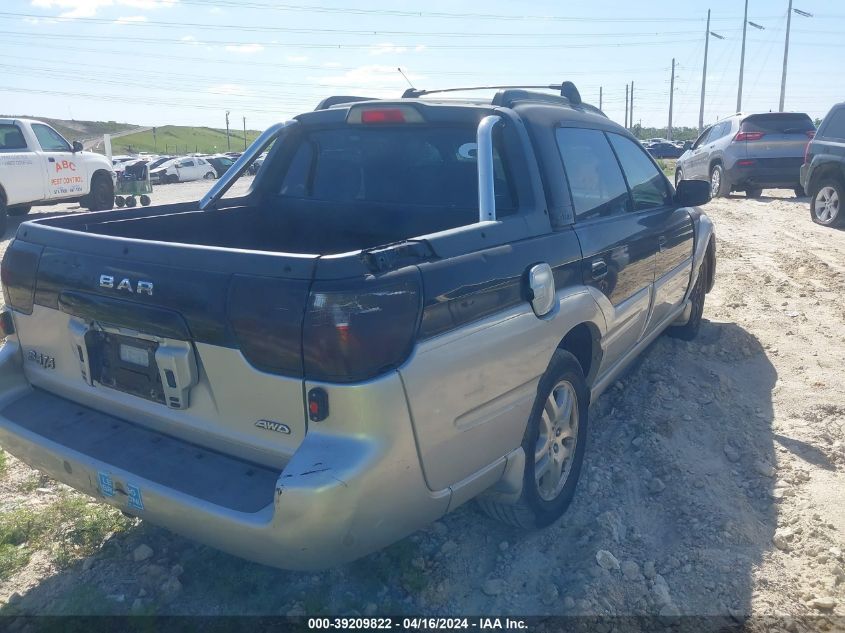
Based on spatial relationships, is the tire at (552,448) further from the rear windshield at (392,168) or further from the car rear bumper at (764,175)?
the car rear bumper at (764,175)

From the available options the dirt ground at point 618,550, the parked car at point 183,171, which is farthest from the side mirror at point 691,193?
the parked car at point 183,171

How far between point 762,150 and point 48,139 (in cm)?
1449

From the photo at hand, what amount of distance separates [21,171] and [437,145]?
1292cm

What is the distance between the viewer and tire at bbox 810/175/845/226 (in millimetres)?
11731

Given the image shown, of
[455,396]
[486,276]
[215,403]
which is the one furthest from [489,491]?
[215,403]

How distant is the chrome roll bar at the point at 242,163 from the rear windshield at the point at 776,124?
45.6 feet

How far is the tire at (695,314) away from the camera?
6074mm

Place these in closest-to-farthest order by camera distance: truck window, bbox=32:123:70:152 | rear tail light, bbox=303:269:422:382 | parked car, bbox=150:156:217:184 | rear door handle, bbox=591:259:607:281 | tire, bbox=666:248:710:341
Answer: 1. rear tail light, bbox=303:269:422:382
2. rear door handle, bbox=591:259:607:281
3. tire, bbox=666:248:710:341
4. truck window, bbox=32:123:70:152
5. parked car, bbox=150:156:217:184

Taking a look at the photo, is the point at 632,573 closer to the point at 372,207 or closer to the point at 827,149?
the point at 372,207

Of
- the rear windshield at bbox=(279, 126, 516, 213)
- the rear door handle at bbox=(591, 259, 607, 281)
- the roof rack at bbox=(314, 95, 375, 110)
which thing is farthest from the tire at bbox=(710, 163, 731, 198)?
the rear windshield at bbox=(279, 126, 516, 213)

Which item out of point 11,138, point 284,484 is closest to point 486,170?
point 284,484

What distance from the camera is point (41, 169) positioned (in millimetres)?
14672

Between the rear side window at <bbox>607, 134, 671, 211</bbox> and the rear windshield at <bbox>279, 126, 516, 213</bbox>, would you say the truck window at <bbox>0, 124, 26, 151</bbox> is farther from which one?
the rear side window at <bbox>607, 134, 671, 211</bbox>

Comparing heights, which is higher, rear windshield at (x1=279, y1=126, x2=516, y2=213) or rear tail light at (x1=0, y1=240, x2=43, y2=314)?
rear windshield at (x1=279, y1=126, x2=516, y2=213)
